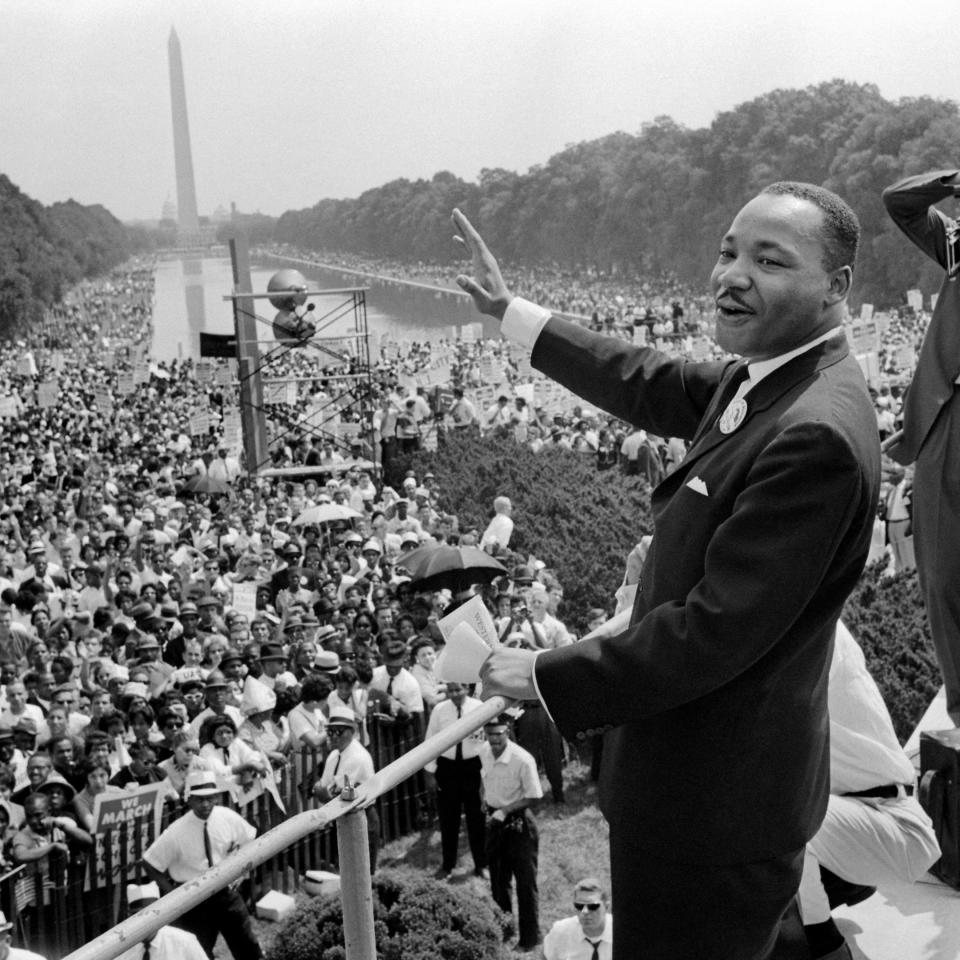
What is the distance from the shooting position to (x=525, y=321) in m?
2.72

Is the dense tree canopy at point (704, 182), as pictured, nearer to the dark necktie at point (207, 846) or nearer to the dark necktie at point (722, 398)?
the dark necktie at point (207, 846)

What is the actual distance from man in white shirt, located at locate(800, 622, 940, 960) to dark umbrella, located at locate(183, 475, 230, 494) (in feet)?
55.2

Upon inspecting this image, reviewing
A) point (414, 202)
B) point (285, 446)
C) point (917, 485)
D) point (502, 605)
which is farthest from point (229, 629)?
point (414, 202)

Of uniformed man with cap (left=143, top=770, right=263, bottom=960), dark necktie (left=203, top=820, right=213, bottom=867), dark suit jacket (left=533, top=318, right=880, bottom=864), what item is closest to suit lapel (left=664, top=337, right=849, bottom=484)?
dark suit jacket (left=533, top=318, right=880, bottom=864)

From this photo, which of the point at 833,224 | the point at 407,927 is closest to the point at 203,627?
the point at 407,927

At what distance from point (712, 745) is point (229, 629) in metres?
10.0

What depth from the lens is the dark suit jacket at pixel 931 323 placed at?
3793 millimetres

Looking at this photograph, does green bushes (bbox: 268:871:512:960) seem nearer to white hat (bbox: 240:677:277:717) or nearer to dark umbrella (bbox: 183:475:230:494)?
white hat (bbox: 240:677:277:717)

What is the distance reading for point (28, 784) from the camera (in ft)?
26.8

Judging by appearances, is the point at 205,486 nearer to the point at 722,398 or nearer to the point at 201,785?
the point at 201,785

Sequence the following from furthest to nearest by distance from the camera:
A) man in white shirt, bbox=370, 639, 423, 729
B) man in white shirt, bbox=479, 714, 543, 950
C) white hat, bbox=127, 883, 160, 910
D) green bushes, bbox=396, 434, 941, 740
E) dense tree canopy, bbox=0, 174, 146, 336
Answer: dense tree canopy, bbox=0, 174, 146, 336
man in white shirt, bbox=370, 639, 423, 729
green bushes, bbox=396, 434, 941, 740
man in white shirt, bbox=479, 714, 543, 950
white hat, bbox=127, 883, 160, 910

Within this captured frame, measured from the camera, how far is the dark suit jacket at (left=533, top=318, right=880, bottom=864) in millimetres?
2092

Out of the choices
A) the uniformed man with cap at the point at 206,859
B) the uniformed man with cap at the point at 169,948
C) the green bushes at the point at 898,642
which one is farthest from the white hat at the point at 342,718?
the green bushes at the point at 898,642

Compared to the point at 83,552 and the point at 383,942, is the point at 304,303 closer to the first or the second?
the point at 83,552
